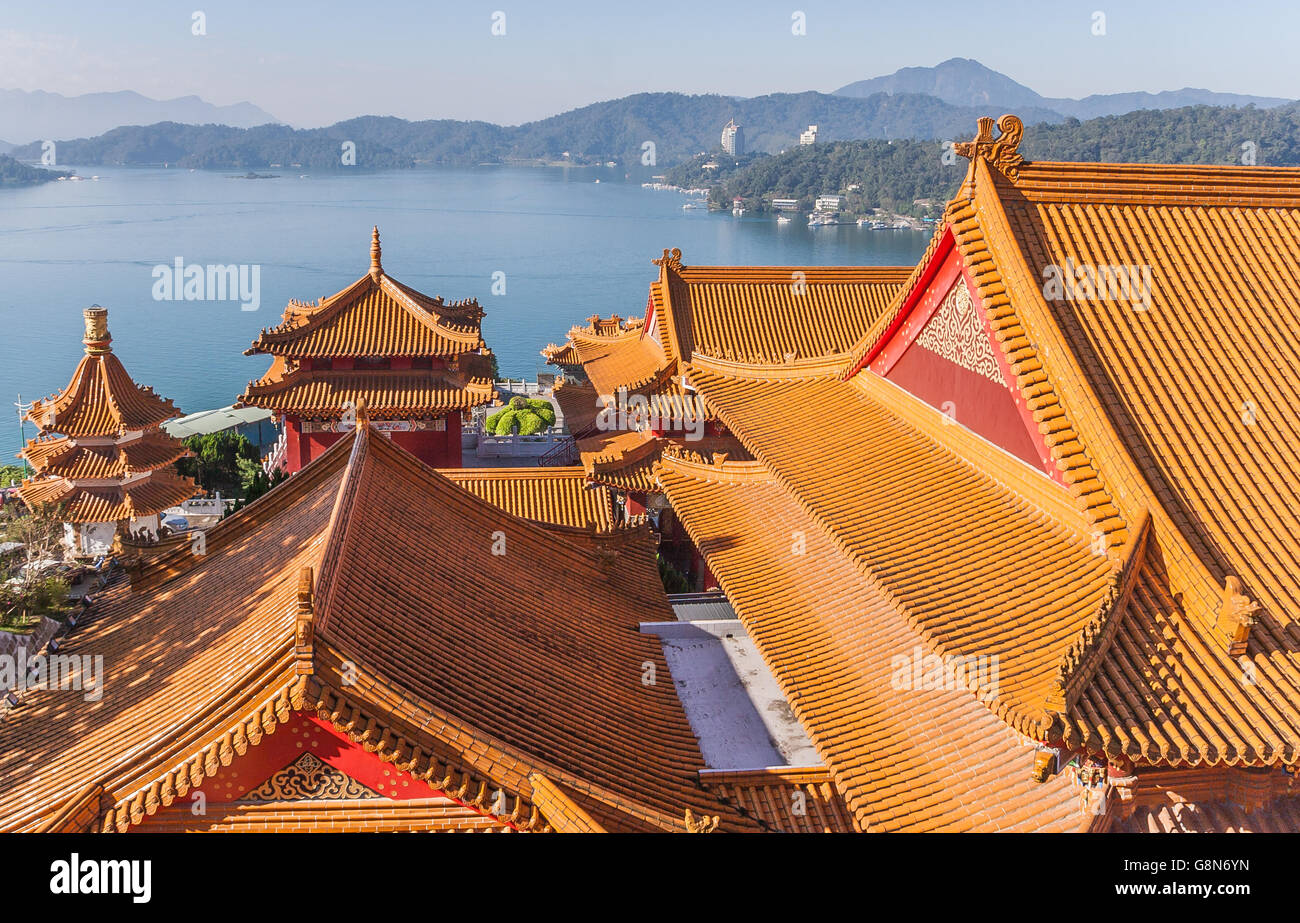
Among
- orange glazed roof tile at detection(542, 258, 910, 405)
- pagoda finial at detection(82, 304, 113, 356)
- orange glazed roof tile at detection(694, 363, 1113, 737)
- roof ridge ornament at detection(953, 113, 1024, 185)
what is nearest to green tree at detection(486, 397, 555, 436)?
orange glazed roof tile at detection(542, 258, 910, 405)

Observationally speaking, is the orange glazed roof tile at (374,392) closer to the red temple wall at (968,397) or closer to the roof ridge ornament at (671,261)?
the roof ridge ornament at (671,261)

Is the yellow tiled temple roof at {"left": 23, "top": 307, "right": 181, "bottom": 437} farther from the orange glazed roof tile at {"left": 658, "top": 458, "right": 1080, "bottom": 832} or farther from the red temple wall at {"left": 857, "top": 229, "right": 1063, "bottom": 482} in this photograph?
the red temple wall at {"left": 857, "top": 229, "right": 1063, "bottom": 482}

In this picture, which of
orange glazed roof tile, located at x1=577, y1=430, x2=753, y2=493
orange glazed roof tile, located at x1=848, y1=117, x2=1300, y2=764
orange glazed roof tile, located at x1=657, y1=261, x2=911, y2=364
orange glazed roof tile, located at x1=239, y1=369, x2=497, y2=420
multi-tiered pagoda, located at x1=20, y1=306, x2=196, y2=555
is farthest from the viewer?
orange glazed roof tile, located at x1=239, y1=369, x2=497, y2=420

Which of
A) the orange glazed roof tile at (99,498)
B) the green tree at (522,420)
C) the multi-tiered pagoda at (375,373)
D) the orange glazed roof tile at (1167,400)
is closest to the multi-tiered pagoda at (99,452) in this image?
the orange glazed roof tile at (99,498)

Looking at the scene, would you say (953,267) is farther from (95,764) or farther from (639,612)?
(95,764)

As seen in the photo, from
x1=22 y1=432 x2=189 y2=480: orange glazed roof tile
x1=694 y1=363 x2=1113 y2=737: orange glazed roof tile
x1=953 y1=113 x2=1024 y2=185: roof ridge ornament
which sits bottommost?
x1=22 y1=432 x2=189 y2=480: orange glazed roof tile

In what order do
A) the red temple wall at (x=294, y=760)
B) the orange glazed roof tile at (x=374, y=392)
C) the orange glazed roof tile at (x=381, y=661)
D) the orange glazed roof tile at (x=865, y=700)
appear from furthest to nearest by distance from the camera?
the orange glazed roof tile at (x=374, y=392)
the orange glazed roof tile at (x=865, y=700)
the red temple wall at (x=294, y=760)
the orange glazed roof tile at (x=381, y=661)
